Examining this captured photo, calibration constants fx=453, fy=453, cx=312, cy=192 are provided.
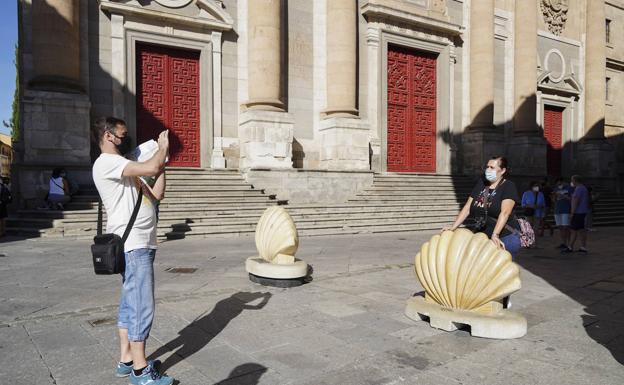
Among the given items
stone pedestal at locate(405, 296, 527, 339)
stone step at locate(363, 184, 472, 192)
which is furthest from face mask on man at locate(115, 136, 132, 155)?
stone step at locate(363, 184, 472, 192)

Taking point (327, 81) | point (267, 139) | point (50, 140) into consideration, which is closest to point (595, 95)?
point (327, 81)

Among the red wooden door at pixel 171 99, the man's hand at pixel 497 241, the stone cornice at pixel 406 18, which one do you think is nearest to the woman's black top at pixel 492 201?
the man's hand at pixel 497 241

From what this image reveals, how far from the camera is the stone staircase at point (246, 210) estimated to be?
392 inches

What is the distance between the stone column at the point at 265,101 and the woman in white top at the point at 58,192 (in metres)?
4.85

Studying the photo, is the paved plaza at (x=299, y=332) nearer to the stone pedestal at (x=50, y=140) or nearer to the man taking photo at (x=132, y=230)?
the man taking photo at (x=132, y=230)

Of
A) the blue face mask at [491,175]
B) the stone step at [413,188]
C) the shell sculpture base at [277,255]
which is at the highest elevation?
the blue face mask at [491,175]

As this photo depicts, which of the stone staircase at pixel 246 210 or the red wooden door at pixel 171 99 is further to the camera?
the red wooden door at pixel 171 99

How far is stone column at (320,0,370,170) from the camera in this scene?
590 inches

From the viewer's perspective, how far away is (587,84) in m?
23.4

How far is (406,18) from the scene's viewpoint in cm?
1711

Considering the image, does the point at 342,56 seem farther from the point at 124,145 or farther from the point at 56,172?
the point at 124,145

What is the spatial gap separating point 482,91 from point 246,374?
60.1ft

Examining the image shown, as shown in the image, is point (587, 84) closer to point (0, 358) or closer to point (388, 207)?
point (388, 207)

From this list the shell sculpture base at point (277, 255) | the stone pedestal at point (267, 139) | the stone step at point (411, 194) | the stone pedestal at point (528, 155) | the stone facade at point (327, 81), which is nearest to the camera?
the shell sculpture base at point (277, 255)
